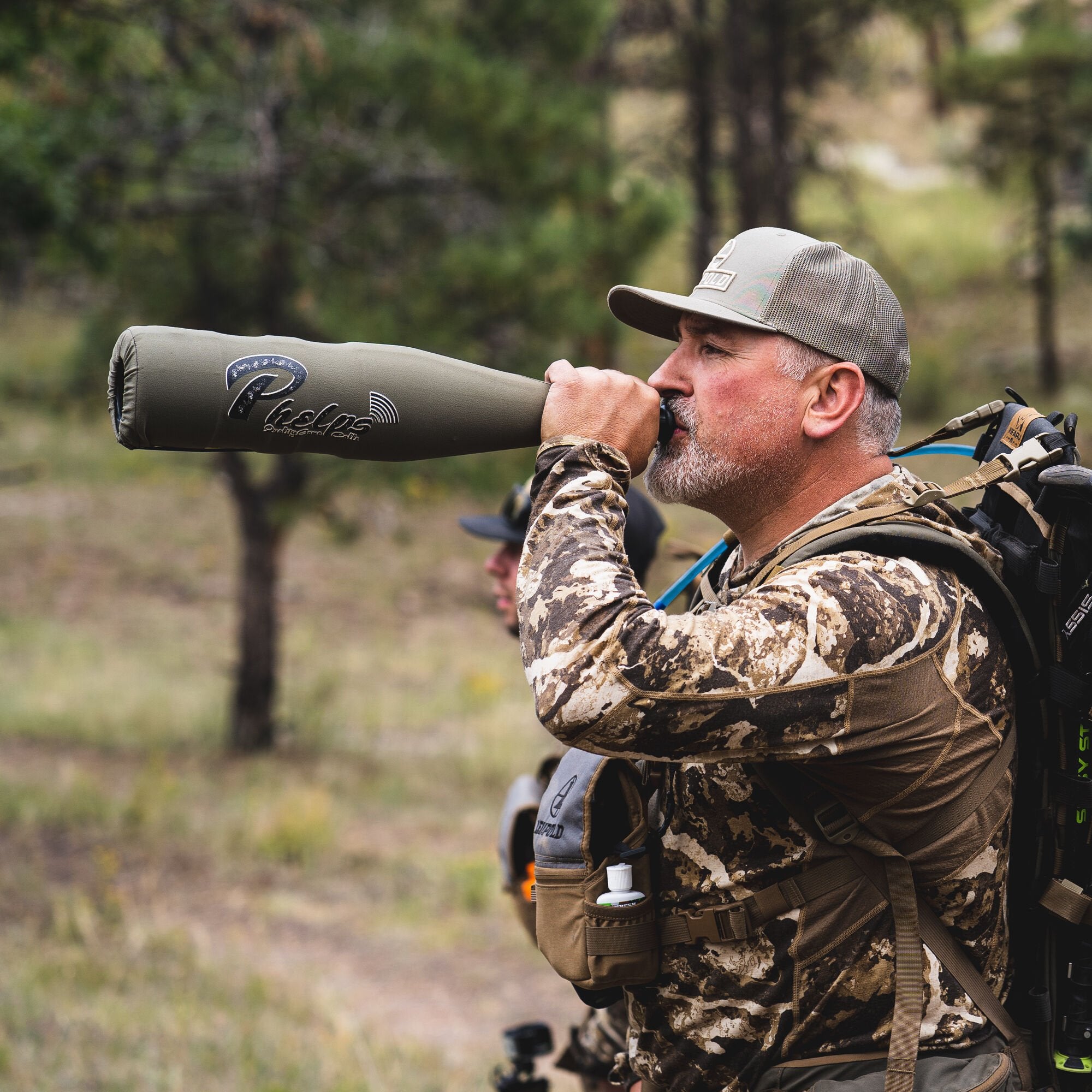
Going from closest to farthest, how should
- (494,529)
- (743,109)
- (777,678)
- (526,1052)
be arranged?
(777,678) → (526,1052) → (494,529) → (743,109)

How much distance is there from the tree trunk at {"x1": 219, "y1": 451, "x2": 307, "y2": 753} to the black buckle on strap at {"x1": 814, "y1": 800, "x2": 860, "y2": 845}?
1062cm

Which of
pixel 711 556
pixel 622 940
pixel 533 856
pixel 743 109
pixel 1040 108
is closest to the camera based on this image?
pixel 622 940

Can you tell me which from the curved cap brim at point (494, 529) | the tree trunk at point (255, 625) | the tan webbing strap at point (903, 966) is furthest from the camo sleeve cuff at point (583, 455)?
the tree trunk at point (255, 625)

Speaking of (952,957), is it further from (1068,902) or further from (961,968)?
(1068,902)

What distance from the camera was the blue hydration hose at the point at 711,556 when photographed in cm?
254

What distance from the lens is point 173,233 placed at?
11.6m

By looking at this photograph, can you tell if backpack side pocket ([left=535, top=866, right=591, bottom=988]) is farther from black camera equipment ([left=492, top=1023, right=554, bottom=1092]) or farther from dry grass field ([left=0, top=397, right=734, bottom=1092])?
dry grass field ([left=0, top=397, right=734, bottom=1092])

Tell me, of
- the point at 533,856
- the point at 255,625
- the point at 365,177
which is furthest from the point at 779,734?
the point at 255,625

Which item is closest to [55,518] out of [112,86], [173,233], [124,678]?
[124,678]

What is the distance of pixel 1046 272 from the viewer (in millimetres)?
26000

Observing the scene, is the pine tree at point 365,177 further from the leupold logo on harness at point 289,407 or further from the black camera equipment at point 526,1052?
the leupold logo on harness at point 289,407

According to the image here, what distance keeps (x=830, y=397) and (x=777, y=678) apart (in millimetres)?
631

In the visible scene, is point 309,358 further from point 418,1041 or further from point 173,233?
point 173,233

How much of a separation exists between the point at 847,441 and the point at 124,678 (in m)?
14.0
